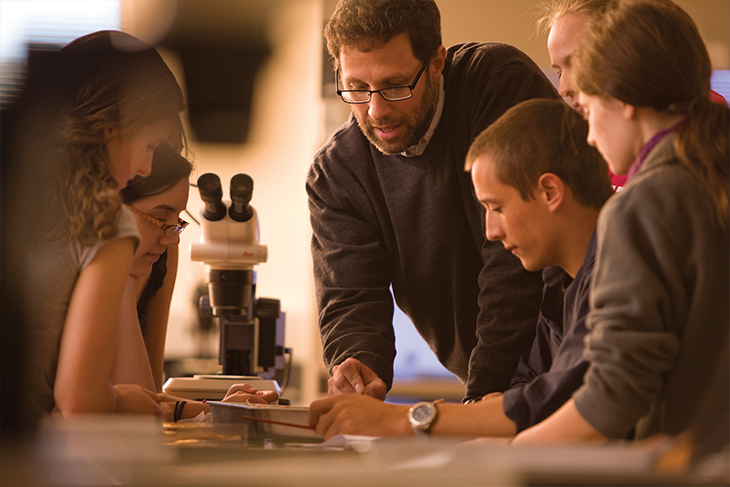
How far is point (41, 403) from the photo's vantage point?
3.14ft

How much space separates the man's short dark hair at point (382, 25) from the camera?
4.66 feet

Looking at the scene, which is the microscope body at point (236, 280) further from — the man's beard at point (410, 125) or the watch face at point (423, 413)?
the watch face at point (423, 413)

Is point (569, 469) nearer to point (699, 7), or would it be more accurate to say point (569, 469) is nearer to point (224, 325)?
point (699, 7)

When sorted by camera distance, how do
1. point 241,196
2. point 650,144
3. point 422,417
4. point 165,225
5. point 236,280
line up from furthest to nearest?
point 236,280 < point 241,196 < point 165,225 < point 422,417 < point 650,144

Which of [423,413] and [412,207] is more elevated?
[412,207]

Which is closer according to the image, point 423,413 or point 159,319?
point 423,413

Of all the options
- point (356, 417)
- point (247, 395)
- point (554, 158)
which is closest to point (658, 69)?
point (554, 158)

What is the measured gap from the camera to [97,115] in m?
1.06

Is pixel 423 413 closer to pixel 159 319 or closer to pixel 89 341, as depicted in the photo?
pixel 89 341

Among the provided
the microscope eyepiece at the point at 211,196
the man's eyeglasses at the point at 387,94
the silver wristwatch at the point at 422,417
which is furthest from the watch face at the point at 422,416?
the microscope eyepiece at the point at 211,196

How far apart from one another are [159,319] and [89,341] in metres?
0.54

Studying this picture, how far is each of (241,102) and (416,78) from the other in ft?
9.71

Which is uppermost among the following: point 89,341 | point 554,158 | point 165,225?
point 554,158

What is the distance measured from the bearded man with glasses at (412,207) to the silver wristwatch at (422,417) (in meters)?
0.36
